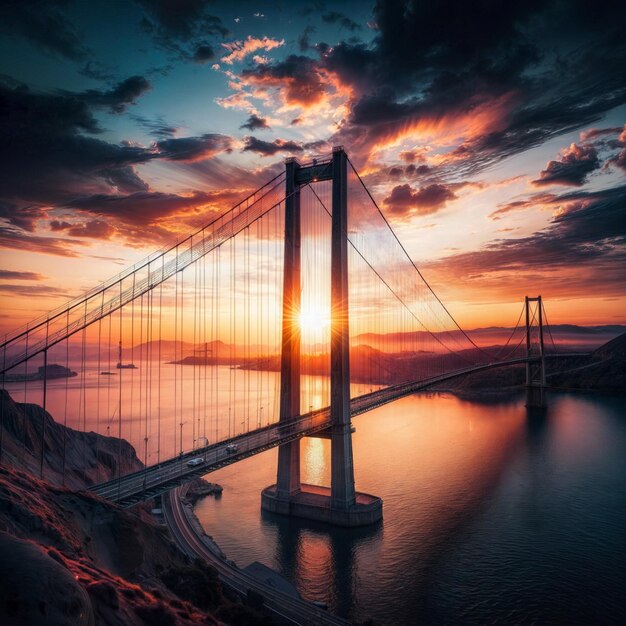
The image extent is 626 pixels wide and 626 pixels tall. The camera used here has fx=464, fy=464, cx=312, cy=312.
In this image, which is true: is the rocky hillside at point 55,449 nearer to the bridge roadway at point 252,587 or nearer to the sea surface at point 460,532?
the sea surface at point 460,532

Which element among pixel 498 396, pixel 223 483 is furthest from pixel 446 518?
pixel 498 396

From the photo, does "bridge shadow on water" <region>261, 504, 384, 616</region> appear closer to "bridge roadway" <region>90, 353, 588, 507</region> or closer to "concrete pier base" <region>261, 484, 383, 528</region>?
"concrete pier base" <region>261, 484, 383, 528</region>

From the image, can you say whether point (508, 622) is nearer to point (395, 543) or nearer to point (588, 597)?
point (588, 597)

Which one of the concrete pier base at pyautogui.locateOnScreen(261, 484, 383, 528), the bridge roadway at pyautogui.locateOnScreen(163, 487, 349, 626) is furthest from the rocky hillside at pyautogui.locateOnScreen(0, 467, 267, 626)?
the concrete pier base at pyautogui.locateOnScreen(261, 484, 383, 528)

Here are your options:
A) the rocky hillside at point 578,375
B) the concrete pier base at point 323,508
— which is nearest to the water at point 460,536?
the concrete pier base at point 323,508

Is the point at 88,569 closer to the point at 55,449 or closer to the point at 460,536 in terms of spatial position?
the point at 460,536

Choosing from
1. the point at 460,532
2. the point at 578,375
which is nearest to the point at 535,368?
the point at 578,375
